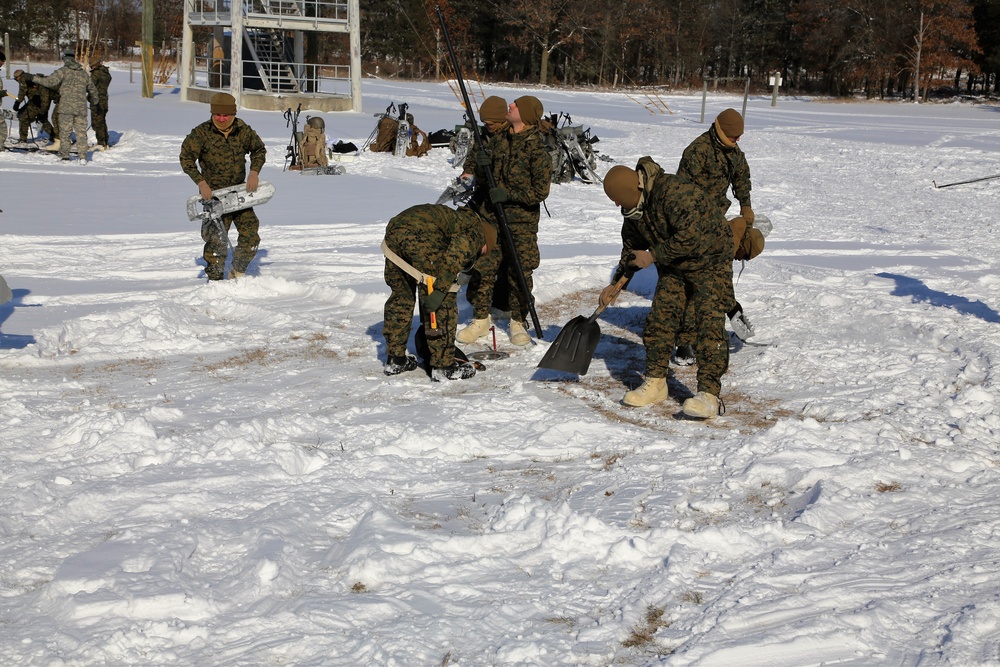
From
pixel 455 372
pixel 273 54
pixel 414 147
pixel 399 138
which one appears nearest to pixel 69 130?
pixel 399 138

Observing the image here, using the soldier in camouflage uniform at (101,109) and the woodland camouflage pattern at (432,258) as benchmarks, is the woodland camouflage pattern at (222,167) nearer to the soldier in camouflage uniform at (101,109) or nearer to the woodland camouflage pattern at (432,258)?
the woodland camouflage pattern at (432,258)

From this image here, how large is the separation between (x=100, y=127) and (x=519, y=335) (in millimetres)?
14440

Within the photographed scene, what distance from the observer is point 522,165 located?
23.3ft

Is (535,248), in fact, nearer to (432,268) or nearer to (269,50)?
(432,268)

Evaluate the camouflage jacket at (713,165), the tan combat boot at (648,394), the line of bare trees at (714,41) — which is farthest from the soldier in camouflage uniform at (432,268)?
the line of bare trees at (714,41)

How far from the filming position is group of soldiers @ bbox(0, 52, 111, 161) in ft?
56.9

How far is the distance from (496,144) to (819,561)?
13.3ft

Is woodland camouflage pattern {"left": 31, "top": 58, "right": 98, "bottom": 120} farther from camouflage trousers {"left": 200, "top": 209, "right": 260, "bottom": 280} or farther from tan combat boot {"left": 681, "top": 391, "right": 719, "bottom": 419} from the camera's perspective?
tan combat boot {"left": 681, "top": 391, "right": 719, "bottom": 419}

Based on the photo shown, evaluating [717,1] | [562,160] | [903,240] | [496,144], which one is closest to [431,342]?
[496,144]

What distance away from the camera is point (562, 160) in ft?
55.7

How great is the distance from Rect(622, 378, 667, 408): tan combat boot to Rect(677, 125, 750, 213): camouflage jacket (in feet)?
4.66

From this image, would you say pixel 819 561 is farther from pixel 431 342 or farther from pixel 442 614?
pixel 431 342

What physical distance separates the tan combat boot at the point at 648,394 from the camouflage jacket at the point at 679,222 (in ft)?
2.32

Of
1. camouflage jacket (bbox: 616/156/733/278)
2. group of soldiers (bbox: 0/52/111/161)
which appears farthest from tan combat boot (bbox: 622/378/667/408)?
group of soldiers (bbox: 0/52/111/161)
